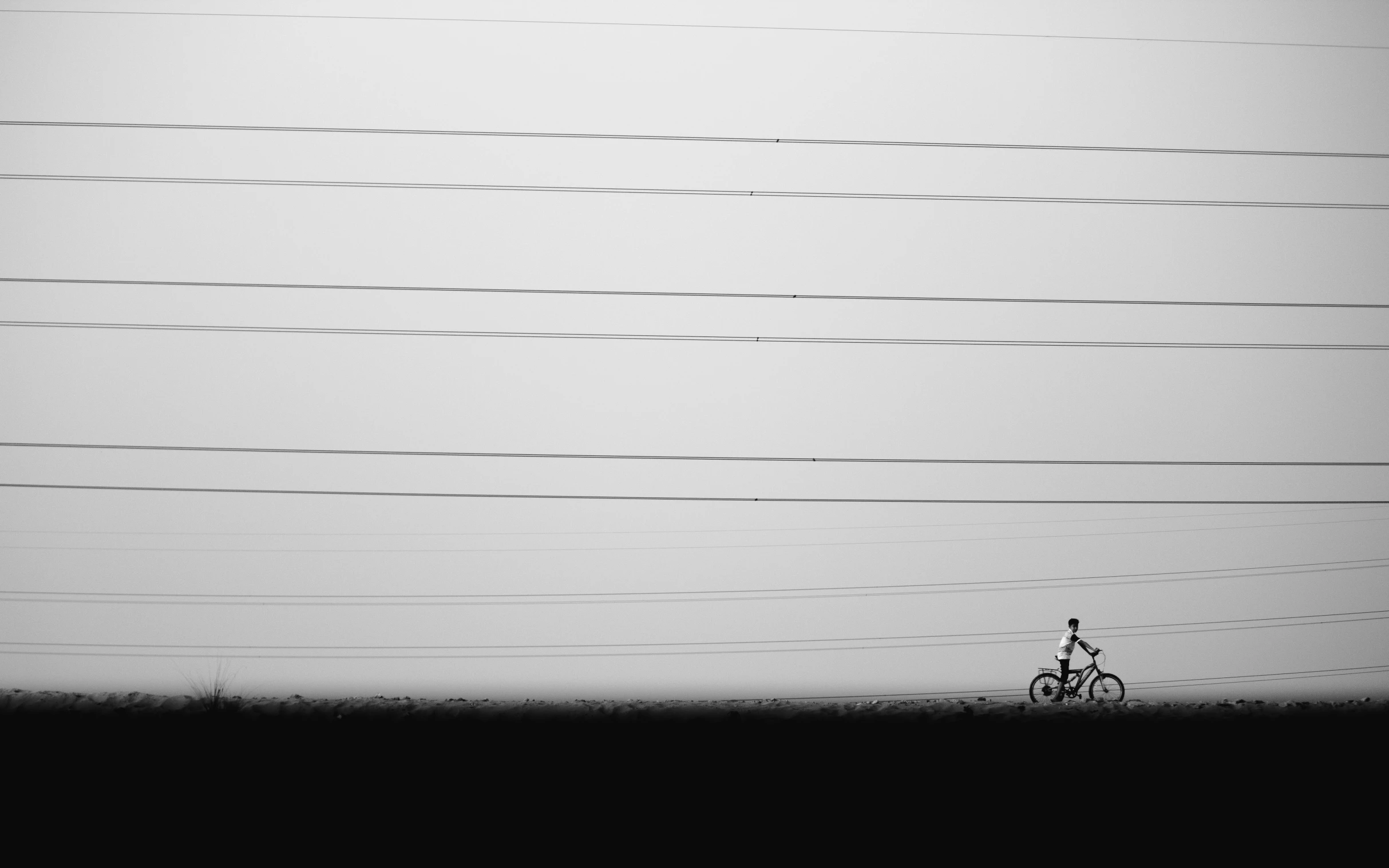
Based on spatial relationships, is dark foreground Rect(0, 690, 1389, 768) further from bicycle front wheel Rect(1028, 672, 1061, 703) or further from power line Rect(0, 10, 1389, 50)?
power line Rect(0, 10, 1389, 50)

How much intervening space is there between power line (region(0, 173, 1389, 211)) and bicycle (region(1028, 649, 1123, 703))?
150 cm

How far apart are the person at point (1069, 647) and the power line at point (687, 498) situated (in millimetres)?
400

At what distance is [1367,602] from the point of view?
8.25 feet

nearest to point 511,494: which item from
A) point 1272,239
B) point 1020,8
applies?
point 1020,8

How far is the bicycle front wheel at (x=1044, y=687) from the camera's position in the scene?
239 cm

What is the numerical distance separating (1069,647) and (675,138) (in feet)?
6.89

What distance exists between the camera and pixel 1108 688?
240 centimetres

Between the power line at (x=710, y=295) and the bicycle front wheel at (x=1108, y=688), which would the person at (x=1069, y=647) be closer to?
the bicycle front wheel at (x=1108, y=688)

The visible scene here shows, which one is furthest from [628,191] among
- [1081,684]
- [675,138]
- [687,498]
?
[1081,684]

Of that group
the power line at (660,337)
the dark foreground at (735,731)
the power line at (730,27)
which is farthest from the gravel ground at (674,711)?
the power line at (730,27)

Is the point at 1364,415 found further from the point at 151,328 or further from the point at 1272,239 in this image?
the point at 151,328

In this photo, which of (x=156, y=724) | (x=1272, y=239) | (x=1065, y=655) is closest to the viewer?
(x=156, y=724)

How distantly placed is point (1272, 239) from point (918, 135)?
1252 millimetres

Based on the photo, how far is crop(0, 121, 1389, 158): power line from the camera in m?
2.62
